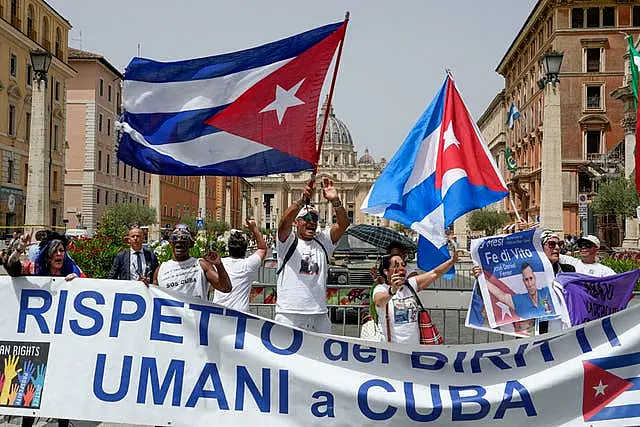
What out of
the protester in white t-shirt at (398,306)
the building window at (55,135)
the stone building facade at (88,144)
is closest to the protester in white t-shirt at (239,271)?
the protester in white t-shirt at (398,306)

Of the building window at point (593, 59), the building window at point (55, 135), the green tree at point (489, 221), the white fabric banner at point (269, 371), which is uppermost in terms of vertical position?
the building window at point (593, 59)

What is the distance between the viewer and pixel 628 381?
4.91 meters

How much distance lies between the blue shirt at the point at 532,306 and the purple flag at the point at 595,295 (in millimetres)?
271

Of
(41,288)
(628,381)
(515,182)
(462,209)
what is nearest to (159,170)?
(41,288)

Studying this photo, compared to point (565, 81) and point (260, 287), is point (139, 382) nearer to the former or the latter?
point (260, 287)

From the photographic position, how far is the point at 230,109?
20.1ft

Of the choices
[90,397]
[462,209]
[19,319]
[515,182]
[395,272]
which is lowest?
[90,397]

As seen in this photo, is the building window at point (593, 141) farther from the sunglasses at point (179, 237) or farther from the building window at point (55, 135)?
the sunglasses at point (179, 237)

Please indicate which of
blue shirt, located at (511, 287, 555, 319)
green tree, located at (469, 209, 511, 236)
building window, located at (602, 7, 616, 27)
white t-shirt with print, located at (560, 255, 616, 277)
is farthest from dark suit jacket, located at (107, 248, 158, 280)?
green tree, located at (469, 209, 511, 236)

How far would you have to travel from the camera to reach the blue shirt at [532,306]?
5.66m

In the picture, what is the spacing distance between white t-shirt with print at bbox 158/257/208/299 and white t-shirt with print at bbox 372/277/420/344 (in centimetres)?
140

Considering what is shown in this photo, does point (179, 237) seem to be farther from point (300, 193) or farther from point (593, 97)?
point (300, 193)

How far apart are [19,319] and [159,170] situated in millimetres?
1612

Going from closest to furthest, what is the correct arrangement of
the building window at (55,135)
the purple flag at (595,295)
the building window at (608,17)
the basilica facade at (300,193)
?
the purple flag at (595,295) → the building window at (55,135) → the building window at (608,17) → the basilica facade at (300,193)
